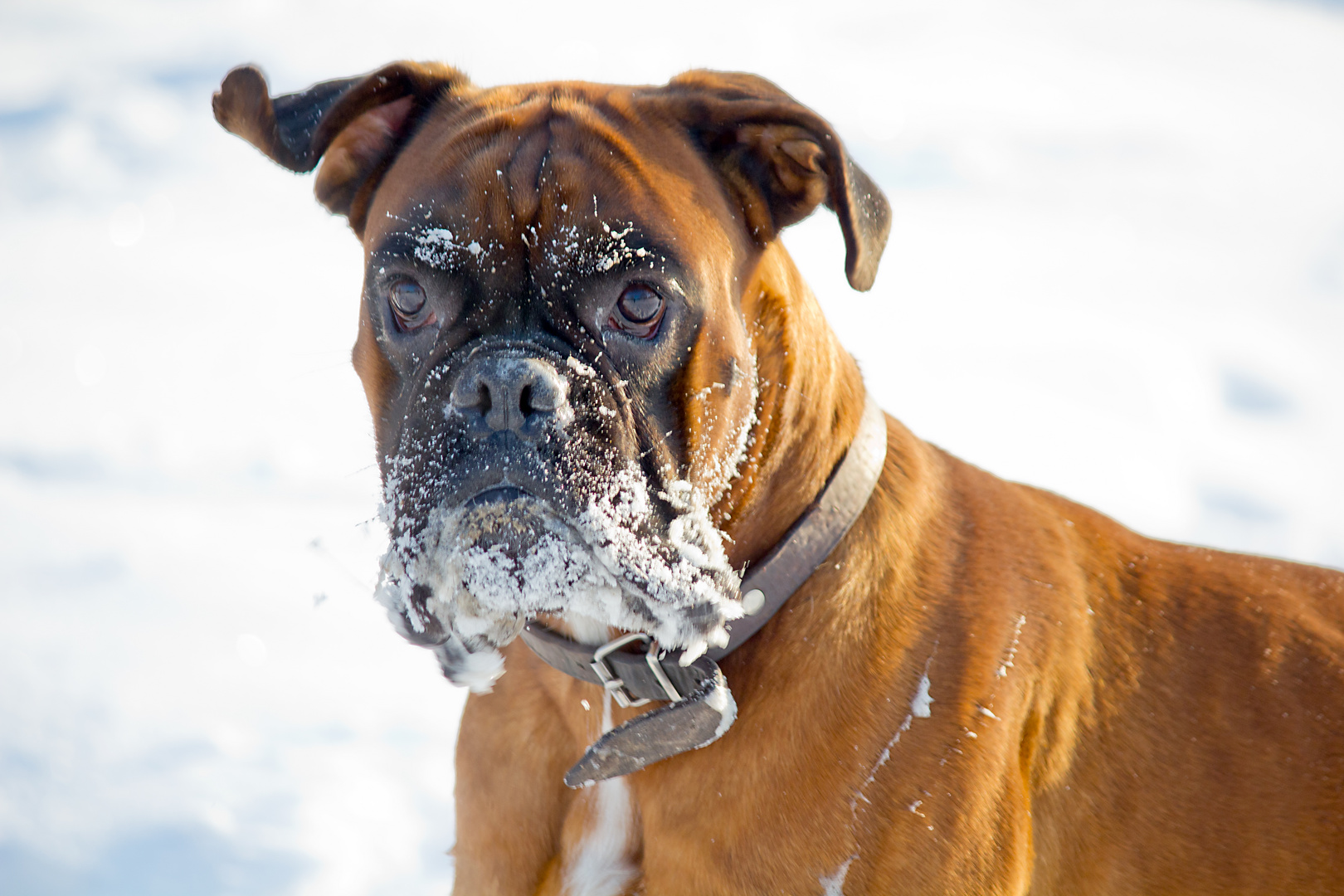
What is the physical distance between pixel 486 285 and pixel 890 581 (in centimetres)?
120

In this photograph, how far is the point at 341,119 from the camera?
7.63ft

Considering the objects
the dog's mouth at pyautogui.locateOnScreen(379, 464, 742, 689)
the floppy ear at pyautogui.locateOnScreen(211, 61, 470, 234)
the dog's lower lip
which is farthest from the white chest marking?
the floppy ear at pyautogui.locateOnScreen(211, 61, 470, 234)

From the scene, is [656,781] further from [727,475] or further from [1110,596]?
[1110,596]

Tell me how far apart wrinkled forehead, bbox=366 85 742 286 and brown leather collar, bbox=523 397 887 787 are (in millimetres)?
635

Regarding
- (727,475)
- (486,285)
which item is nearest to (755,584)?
(727,475)

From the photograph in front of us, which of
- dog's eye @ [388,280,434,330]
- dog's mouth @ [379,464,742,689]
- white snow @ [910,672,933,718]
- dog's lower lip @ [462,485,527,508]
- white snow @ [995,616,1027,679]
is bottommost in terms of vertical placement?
white snow @ [910,672,933,718]

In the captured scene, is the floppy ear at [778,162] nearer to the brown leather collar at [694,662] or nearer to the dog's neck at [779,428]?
the dog's neck at [779,428]

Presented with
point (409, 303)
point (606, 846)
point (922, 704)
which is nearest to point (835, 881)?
point (922, 704)

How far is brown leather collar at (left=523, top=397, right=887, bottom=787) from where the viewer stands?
2121 millimetres

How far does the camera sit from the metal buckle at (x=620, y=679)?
85.8 inches

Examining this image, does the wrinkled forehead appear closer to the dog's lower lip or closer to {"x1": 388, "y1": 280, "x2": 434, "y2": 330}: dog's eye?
{"x1": 388, "y1": 280, "x2": 434, "y2": 330}: dog's eye

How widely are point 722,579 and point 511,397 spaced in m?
0.63

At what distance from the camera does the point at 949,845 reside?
7.18 feet

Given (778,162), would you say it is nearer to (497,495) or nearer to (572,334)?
(572,334)
